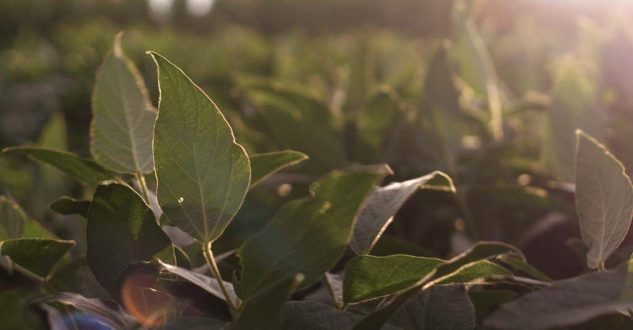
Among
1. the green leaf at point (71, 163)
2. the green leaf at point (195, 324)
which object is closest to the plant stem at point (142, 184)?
the green leaf at point (71, 163)

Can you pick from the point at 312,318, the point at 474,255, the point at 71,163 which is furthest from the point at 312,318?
the point at 71,163

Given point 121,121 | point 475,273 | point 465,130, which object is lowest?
point 465,130

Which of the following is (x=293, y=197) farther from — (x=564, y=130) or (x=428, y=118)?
(x=564, y=130)

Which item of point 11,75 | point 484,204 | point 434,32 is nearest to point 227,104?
point 484,204

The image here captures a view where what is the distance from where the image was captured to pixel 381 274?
920 mm

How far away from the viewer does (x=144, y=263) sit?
92 cm

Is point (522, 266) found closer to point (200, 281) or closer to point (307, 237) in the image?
point (307, 237)

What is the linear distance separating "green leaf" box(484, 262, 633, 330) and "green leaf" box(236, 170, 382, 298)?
23cm

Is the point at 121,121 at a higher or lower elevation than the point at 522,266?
higher

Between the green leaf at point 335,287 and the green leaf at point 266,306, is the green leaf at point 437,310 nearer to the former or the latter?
the green leaf at point 335,287

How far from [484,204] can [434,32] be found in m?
18.3

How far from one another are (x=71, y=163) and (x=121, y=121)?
0.12m

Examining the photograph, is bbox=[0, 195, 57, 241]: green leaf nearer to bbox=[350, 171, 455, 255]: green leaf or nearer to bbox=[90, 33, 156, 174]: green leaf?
bbox=[90, 33, 156, 174]: green leaf

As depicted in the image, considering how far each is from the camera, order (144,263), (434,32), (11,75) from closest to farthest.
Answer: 1. (144,263)
2. (11,75)
3. (434,32)
